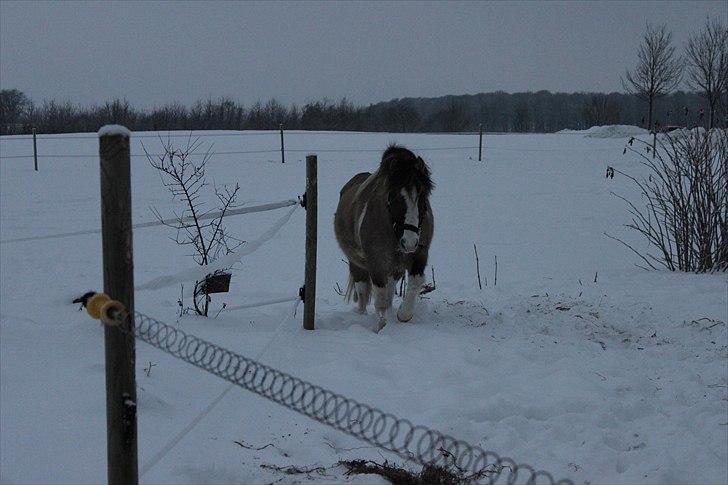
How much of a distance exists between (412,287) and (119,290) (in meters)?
3.72

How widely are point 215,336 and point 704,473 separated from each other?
10.3ft

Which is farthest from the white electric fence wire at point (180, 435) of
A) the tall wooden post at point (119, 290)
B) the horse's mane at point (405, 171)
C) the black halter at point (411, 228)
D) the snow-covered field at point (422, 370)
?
the horse's mane at point (405, 171)

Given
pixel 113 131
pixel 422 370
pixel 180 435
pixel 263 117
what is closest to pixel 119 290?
pixel 113 131

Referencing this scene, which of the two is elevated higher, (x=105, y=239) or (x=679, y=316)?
(x=105, y=239)

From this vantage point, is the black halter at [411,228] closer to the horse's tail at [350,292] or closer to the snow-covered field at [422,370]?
the snow-covered field at [422,370]

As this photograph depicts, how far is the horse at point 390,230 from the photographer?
5148 millimetres

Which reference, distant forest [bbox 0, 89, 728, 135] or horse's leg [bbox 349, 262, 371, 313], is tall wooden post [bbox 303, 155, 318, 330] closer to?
horse's leg [bbox 349, 262, 371, 313]

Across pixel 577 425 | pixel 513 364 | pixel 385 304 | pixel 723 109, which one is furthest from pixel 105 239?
pixel 723 109

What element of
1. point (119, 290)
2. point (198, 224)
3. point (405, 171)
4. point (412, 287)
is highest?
point (405, 171)

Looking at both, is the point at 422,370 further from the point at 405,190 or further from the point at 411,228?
the point at 405,190

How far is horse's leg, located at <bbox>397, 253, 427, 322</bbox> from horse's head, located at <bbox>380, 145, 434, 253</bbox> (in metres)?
0.37

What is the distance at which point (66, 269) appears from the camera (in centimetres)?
835

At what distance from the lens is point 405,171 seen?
518 cm

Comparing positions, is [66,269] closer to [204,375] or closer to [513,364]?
[204,375]
